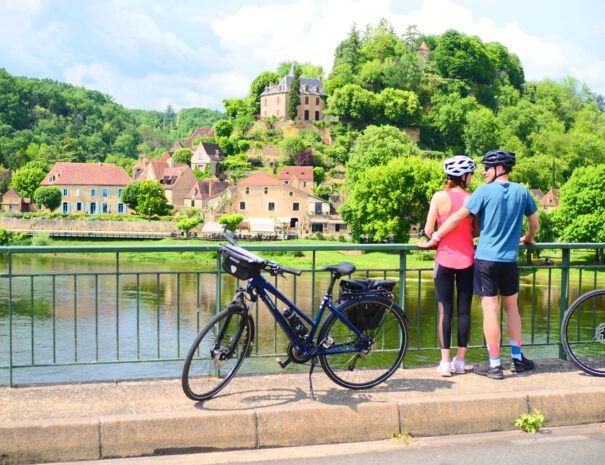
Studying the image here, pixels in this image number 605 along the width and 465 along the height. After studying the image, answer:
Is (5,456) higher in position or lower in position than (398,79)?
lower

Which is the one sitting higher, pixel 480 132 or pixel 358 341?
pixel 480 132

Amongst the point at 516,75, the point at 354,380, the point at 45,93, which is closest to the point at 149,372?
the point at 354,380

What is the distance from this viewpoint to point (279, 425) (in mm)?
4586

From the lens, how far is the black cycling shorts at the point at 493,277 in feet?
18.6

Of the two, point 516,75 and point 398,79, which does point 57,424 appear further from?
point 516,75

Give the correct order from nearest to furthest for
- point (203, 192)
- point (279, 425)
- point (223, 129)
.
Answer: point (279, 425) < point (203, 192) < point (223, 129)

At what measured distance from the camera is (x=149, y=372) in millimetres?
16500

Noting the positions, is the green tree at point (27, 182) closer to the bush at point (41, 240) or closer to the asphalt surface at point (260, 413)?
the bush at point (41, 240)

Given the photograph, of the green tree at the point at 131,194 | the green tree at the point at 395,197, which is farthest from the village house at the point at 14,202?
the green tree at the point at 395,197

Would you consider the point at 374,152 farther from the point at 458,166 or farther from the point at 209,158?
the point at 458,166

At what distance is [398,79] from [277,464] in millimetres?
114922

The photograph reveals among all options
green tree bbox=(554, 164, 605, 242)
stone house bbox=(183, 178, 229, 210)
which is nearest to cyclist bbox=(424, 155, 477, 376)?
green tree bbox=(554, 164, 605, 242)

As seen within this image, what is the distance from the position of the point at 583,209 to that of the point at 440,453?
52.4 metres

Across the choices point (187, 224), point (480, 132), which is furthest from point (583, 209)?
point (480, 132)
